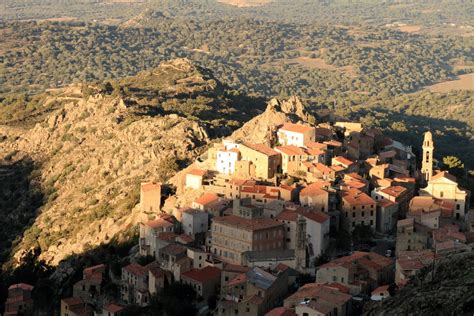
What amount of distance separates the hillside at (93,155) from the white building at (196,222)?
5353 millimetres

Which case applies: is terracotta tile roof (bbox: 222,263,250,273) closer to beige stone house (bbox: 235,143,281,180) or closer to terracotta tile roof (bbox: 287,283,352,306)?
terracotta tile roof (bbox: 287,283,352,306)

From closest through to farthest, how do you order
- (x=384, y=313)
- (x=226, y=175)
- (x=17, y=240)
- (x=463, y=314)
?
(x=463, y=314)
(x=384, y=313)
(x=226, y=175)
(x=17, y=240)

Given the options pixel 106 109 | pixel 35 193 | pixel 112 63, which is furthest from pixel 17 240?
pixel 112 63

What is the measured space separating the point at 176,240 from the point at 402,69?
149427mm

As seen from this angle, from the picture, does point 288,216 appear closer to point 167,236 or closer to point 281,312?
point 167,236

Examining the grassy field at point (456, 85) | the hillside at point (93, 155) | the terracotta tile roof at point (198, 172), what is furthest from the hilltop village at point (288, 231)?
the grassy field at point (456, 85)

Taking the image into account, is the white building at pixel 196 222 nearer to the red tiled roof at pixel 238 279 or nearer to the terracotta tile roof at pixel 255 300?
the red tiled roof at pixel 238 279

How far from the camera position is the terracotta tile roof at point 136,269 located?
125 feet

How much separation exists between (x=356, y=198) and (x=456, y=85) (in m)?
130

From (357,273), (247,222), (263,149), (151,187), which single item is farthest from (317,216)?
(151,187)

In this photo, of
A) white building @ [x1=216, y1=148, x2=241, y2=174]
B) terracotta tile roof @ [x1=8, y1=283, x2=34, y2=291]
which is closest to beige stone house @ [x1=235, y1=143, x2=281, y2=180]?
white building @ [x1=216, y1=148, x2=241, y2=174]

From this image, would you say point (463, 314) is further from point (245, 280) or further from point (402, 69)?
point (402, 69)

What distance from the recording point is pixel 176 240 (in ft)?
127

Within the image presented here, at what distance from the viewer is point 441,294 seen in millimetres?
17938
